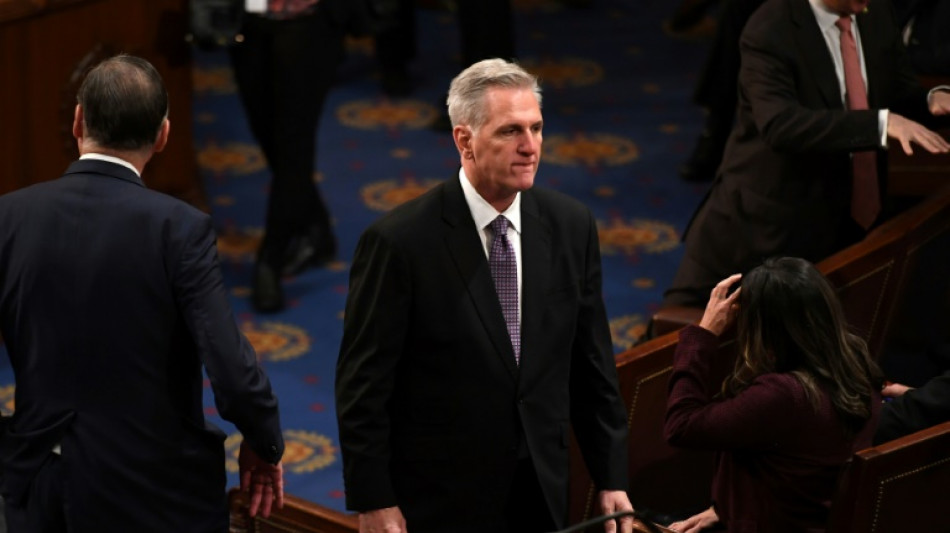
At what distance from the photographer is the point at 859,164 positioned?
169 inches

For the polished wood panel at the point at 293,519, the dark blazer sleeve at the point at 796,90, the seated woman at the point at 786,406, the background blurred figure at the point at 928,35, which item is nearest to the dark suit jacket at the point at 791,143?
the dark blazer sleeve at the point at 796,90

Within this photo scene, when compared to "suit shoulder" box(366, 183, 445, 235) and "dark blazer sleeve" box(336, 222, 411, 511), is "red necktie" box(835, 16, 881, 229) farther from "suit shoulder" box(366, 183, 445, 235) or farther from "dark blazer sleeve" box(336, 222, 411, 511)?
"dark blazer sleeve" box(336, 222, 411, 511)

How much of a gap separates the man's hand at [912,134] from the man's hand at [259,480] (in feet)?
6.01

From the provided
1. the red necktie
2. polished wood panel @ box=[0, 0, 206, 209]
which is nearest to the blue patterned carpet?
polished wood panel @ box=[0, 0, 206, 209]

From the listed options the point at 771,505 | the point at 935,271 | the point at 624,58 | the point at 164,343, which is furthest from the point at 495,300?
the point at 624,58

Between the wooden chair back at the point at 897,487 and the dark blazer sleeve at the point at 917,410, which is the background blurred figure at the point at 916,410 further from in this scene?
the wooden chair back at the point at 897,487

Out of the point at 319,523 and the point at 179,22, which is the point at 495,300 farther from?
the point at 179,22

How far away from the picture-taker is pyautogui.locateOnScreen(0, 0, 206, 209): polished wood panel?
5094mm

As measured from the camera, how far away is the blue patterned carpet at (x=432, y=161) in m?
5.17

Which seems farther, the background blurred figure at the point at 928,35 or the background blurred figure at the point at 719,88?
the background blurred figure at the point at 719,88

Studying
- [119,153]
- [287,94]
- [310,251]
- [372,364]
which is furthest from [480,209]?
[310,251]

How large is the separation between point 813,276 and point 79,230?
1485 millimetres

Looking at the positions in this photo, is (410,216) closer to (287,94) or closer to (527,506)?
(527,506)

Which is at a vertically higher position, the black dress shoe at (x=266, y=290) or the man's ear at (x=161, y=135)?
the man's ear at (x=161, y=135)
